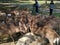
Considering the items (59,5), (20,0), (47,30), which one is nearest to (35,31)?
(47,30)

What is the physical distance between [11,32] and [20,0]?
15661mm

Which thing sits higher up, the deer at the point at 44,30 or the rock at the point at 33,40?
the deer at the point at 44,30

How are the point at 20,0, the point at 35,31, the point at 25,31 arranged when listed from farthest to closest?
the point at 20,0
the point at 25,31
the point at 35,31

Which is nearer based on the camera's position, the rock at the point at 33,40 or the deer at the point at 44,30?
the rock at the point at 33,40

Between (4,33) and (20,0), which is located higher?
(4,33)

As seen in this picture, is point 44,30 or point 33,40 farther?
point 44,30

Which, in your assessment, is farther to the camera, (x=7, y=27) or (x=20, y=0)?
(x=20, y=0)

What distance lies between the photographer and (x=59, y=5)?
22594mm

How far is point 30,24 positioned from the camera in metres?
10.8

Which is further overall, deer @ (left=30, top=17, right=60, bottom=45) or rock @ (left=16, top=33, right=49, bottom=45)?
deer @ (left=30, top=17, right=60, bottom=45)

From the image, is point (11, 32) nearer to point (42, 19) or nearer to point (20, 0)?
point (42, 19)

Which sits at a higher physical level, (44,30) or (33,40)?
(44,30)

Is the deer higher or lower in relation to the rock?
higher

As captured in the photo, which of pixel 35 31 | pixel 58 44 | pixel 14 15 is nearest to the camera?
pixel 58 44
